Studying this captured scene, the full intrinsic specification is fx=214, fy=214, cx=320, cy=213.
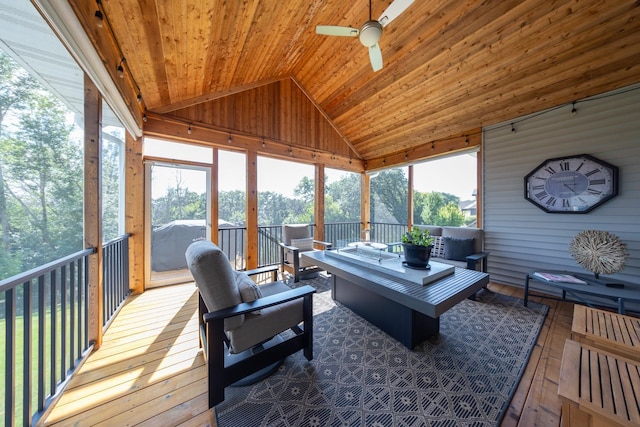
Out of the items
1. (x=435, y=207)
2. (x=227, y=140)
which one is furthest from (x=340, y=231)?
(x=227, y=140)

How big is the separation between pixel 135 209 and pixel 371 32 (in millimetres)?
3836

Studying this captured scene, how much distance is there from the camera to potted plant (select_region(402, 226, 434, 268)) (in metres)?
2.23

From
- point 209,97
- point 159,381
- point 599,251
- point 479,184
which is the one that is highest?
point 209,97

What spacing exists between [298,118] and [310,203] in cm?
197

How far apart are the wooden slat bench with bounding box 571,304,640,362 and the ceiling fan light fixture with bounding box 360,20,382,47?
2.86m

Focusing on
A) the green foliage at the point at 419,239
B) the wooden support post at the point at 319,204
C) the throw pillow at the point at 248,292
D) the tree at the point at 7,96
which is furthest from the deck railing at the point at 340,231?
the tree at the point at 7,96

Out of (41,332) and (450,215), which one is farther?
(450,215)

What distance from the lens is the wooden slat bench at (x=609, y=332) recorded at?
1277 millimetres

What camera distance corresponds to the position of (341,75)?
4082 mm

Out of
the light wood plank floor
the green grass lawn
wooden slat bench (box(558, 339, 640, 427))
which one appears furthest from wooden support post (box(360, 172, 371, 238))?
the green grass lawn

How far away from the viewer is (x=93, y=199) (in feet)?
6.13

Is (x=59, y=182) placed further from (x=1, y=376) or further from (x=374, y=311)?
(x=374, y=311)

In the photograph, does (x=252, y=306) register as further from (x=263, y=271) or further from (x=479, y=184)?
(x=479, y=184)

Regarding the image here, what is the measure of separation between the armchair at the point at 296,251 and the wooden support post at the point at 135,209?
6.99 ft
